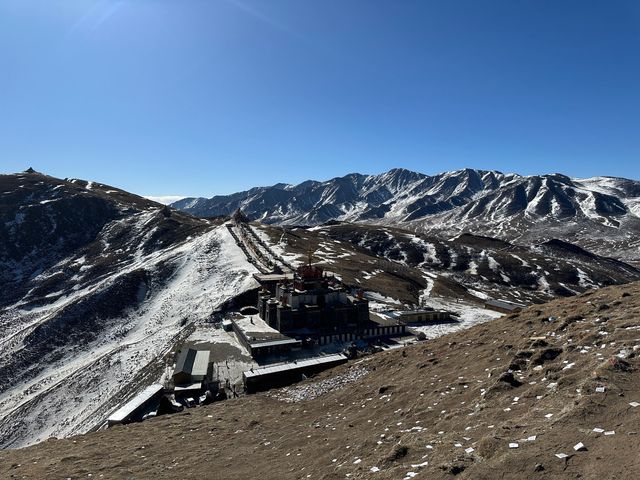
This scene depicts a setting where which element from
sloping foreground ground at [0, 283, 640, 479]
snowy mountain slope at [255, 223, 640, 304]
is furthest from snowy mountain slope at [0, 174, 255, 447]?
snowy mountain slope at [255, 223, 640, 304]

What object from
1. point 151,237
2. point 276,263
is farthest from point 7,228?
point 276,263

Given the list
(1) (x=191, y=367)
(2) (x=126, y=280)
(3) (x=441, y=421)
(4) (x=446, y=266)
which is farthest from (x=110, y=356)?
(4) (x=446, y=266)

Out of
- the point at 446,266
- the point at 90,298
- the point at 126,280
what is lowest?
the point at 446,266

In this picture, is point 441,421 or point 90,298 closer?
point 441,421

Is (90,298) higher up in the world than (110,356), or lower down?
higher up

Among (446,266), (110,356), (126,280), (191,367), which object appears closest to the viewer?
(191,367)

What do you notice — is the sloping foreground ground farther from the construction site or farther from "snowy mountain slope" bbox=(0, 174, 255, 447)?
"snowy mountain slope" bbox=(0, 174, 255, 447)

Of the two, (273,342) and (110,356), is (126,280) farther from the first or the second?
(273,342)
